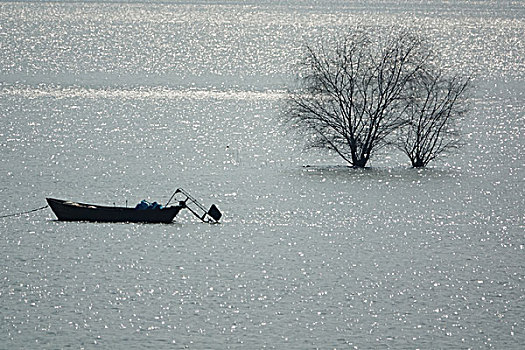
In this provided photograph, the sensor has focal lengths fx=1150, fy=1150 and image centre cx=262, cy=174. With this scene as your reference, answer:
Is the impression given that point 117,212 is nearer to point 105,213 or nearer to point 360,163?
point 105,213

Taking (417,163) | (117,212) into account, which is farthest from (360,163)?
(117,212)

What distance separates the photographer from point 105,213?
1964 inches

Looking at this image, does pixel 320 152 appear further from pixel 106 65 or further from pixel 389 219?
pixel 106 65

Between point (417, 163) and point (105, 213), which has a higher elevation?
point (417, 163)

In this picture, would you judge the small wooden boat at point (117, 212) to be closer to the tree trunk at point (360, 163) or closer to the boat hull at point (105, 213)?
the boat hull at point (105, 213)

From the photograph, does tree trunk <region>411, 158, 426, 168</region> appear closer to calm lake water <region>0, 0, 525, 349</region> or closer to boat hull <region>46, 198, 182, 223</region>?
calm lake water <region>0, 0, 525, 349</region>

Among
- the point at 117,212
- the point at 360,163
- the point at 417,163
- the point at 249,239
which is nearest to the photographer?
the point at 249,239

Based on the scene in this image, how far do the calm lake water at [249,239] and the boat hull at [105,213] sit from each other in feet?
1.65

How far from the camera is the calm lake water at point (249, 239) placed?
117 feet

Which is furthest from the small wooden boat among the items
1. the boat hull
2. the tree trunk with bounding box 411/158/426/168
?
the tree trunk with bounding box 411/158/426/168

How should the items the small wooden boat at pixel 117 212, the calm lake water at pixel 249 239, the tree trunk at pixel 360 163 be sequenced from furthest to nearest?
1. the tree trunk at pixel 360 163
2. the small wooden boat at pixel 117 212
3. the calm lake water at pixel 249 239

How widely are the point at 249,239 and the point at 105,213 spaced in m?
6.71

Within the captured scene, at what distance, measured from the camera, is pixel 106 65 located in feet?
454

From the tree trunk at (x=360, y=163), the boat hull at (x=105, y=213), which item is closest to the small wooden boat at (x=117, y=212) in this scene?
the boat hull at (x=105, y=213)
